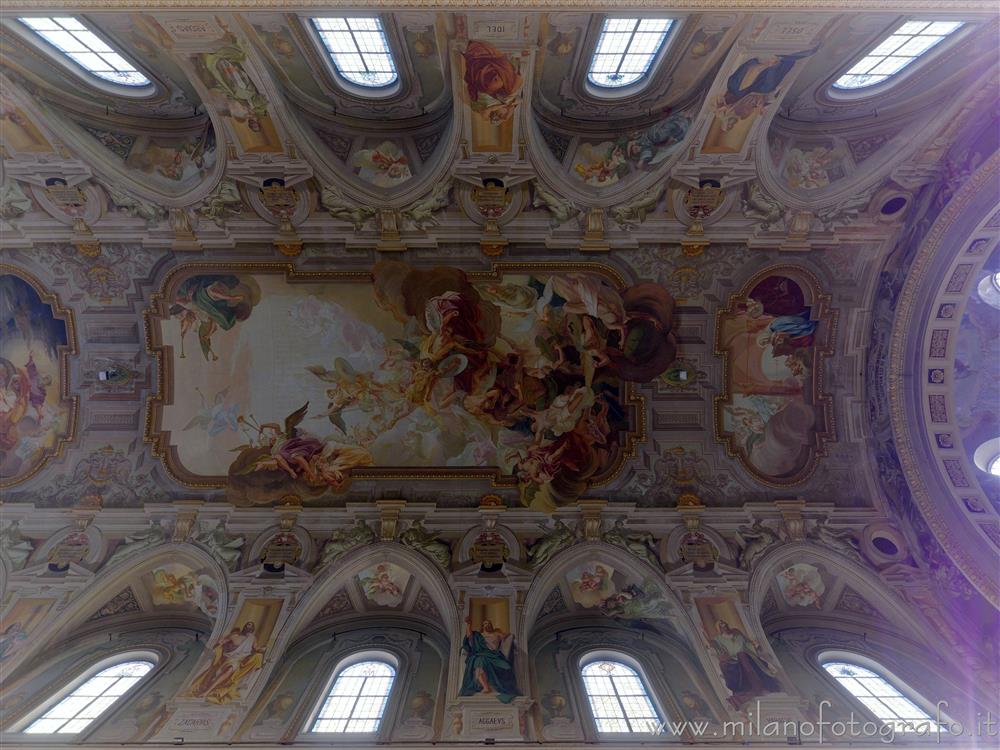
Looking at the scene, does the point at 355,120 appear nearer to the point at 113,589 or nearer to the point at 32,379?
the point at 32,379

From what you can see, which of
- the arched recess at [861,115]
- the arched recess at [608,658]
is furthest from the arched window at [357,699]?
the arched recess at [861,115]

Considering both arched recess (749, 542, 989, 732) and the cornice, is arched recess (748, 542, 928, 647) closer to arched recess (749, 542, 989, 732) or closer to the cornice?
arched recess (749, 542, 989, 732)

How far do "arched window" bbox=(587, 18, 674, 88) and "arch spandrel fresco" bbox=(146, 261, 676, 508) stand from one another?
12.9ft

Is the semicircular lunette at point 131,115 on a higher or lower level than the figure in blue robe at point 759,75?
lower

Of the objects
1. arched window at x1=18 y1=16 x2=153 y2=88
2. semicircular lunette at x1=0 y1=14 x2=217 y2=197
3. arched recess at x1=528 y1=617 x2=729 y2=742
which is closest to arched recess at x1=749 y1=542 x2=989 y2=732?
arched recess at x1=528 y1=617 x2=729 y2=742

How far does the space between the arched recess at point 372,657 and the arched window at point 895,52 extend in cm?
1313

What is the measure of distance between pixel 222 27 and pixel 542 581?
36.7 feet

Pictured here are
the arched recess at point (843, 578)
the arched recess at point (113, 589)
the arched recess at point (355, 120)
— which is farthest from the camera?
the arched recess at point (843, 578)

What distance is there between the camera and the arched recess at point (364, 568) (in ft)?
36.9

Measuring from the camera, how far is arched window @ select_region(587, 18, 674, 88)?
395 inches

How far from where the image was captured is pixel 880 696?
398 inches

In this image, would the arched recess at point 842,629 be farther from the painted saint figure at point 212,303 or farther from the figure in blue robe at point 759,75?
the painted saint figure at point 212,303

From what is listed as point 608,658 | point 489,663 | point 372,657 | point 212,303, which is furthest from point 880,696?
point 212,303

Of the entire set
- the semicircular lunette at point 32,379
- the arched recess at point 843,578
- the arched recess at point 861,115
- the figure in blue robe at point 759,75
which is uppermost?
the arched recess at point 861,115
